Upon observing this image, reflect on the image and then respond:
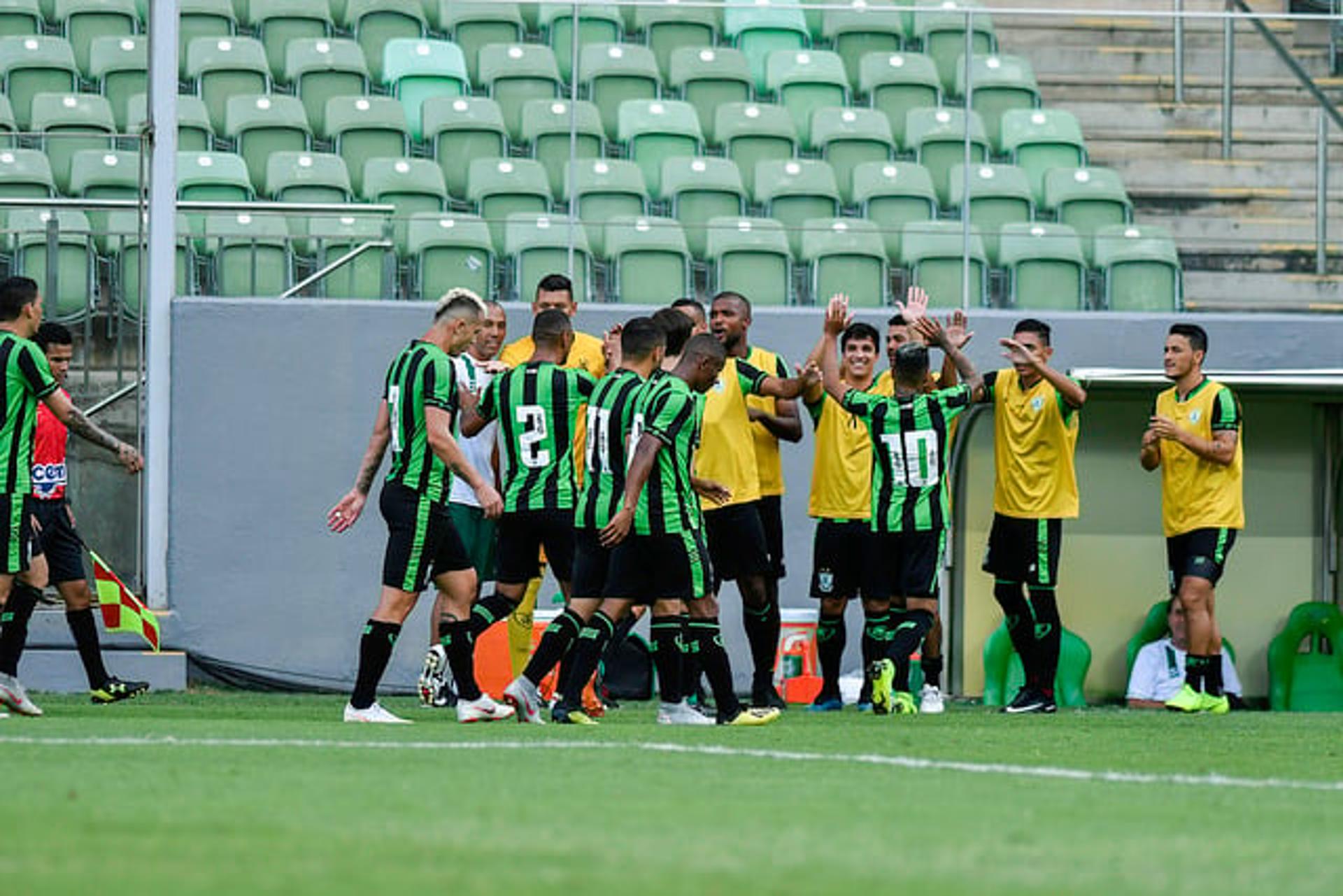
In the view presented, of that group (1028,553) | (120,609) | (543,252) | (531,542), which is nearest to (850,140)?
(543,252)

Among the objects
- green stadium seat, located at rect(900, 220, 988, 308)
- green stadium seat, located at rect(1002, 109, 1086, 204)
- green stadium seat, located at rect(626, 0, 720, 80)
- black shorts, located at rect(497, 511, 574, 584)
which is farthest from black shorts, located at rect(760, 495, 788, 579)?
green stadium seat, located at rect(626, 0, 720, 80)

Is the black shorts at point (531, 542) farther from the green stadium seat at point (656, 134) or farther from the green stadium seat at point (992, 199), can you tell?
the green stadium seat at point (992, 199)

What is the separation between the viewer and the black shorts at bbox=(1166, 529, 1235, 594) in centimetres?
1291

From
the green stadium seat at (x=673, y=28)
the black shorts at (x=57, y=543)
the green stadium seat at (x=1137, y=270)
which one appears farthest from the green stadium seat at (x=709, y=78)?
the black shorts at (x=57, y=543)

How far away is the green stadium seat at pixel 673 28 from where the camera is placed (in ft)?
50.5

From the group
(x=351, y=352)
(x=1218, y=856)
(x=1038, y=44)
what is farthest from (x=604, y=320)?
(x=1218, y=856)

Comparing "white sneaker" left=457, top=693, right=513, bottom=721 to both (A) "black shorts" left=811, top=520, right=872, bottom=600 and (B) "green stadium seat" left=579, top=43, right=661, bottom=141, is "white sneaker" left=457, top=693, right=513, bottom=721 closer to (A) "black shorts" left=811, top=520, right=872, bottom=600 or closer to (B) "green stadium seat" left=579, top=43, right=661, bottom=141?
(A) "black shorts" left=811, top=520, right=872, bottom=600

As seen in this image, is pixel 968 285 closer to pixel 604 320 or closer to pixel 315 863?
pixel 604 320

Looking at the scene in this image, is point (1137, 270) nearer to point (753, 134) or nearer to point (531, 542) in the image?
point (753, 134)

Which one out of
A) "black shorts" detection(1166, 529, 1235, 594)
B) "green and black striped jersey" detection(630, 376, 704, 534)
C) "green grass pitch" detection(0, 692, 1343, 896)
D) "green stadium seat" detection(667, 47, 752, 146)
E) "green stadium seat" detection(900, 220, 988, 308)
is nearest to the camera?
"green grass pitch" detection(0, 692, 1343, 896)

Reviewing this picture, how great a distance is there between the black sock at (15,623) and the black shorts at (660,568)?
2.77 metres

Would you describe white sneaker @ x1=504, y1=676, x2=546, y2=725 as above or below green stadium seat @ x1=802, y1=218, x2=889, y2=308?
below

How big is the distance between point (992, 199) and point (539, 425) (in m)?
5.58

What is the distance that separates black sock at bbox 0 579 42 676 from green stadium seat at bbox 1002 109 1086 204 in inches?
281
